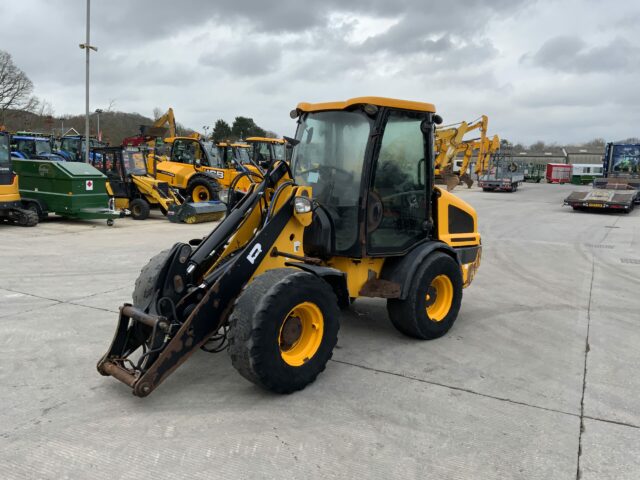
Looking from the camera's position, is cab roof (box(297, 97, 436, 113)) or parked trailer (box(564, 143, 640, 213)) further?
parked trailer (box(564, 143, 640, 213))

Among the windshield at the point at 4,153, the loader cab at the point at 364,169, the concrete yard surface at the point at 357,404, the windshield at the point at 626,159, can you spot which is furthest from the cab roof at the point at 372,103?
the windshield at the point at 626,159

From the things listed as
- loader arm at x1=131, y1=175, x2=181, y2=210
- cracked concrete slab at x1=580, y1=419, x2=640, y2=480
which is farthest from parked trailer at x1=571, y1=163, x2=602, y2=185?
cracked concrete slab at x1=580, y1=419, x2=640, y2=480

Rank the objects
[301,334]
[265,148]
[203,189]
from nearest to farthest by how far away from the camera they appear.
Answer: [301,334]
[203,189]
[265,148]

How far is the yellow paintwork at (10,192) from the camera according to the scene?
11.7m

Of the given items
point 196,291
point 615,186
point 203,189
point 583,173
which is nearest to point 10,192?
point 203,189

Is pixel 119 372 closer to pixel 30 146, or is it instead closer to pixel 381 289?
pixel 381 289

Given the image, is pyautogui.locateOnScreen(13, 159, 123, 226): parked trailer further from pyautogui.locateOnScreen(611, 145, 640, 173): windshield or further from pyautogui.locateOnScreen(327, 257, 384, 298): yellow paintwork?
pyautogui.locateOnScreen(611, 145, 640, 173): windshield

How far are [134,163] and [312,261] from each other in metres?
12.3

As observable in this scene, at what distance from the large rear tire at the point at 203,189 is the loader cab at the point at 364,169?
11.8 meters

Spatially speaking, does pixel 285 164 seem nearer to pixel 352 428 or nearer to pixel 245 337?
pixel 245 337

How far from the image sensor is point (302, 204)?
398cm

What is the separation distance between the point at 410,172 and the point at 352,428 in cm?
243

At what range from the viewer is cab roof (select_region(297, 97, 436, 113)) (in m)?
4.30

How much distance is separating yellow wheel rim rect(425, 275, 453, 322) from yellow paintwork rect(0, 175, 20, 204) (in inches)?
422
